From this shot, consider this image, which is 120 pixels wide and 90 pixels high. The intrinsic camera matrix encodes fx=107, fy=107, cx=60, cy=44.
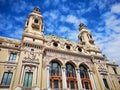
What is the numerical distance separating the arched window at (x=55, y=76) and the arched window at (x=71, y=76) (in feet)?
6.35

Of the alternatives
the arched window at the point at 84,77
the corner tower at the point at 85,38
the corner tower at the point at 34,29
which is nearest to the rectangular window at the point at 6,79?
the corner tower at the point at 34,29

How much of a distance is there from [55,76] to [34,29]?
12.8m

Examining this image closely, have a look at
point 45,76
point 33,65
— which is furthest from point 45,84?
point 33,65

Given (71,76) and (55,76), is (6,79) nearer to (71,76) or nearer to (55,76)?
(55,76)

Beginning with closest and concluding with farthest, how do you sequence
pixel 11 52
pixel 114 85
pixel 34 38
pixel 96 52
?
pixel 11 52 → pixel 34 38 → pixel 114 85 → pixel 96 52

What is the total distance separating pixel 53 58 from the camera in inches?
919

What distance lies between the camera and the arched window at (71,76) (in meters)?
21.9

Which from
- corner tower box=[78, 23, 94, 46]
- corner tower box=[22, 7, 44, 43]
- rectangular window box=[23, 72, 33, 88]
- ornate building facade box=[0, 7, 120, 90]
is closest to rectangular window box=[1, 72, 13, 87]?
ornate building facade box=[0, 7, 120, 90]

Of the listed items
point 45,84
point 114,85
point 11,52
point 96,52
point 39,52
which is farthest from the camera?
point 96,52

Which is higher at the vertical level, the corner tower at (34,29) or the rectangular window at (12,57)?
the corner tower at (34,29)

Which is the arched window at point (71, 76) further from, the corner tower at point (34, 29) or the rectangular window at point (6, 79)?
the rectangular window at point (6, 79)

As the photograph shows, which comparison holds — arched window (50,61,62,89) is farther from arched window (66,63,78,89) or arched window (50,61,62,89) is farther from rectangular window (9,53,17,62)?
rectangular window (9,53,17,62)

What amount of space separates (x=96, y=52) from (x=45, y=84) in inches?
712

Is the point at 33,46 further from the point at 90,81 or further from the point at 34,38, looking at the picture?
the point at 90,81
